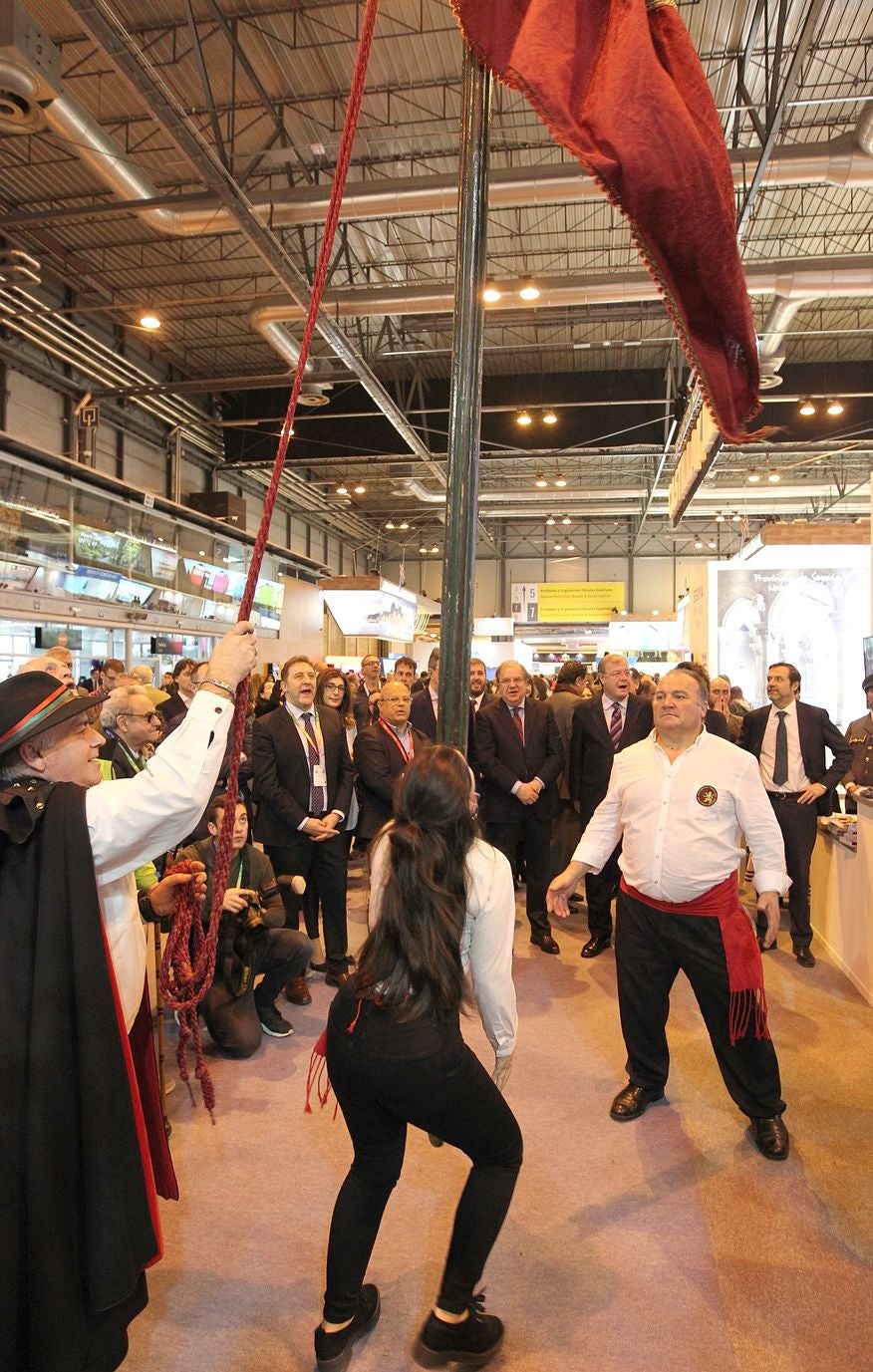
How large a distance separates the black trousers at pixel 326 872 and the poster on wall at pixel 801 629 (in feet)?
22.4

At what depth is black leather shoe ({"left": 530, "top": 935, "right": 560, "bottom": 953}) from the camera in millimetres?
4871

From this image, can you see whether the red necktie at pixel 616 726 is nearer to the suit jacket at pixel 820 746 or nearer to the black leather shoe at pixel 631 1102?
the suit jacket at pixel 820 746

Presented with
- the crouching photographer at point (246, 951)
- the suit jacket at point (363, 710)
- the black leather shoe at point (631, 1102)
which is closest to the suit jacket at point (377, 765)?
the crouching photographer at point (246, 951)

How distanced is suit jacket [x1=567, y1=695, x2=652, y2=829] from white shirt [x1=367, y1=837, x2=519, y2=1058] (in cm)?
314

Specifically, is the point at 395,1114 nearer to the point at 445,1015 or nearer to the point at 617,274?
the point at 445,1015

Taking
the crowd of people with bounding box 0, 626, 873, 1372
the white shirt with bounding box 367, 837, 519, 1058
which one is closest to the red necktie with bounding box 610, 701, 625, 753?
the crowd of people with bounding box 0, 626, 873, 1372

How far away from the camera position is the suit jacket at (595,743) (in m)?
4.96

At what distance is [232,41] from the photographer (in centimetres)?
606

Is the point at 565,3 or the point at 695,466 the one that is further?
the point at 695,466

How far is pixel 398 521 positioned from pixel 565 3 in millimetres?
24615

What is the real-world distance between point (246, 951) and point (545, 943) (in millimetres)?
2100

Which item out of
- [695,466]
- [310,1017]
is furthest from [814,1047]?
[695,466]

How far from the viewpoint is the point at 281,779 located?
4234mm

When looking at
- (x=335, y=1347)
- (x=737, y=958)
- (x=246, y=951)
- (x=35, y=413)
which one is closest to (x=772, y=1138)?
(x=737, y=958)
